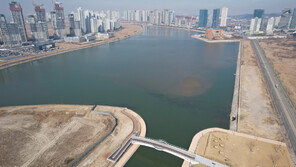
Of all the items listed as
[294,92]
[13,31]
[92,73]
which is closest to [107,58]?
[92,73]

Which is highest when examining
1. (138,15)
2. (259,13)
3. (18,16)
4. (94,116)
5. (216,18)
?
(138,15)

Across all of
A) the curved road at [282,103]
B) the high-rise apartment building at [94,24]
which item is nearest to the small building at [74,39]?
the high-rise apartment building at [94,24]

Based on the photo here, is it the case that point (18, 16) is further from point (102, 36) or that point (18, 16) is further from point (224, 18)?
point (224, 18)

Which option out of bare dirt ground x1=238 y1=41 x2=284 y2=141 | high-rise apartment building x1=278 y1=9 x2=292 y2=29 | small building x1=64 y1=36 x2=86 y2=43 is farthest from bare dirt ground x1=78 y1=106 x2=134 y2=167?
high-rise apartment building x1=278 y1=9 x2=292 y2=29

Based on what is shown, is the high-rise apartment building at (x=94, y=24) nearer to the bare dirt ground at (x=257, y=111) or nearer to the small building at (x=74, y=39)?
the small building at (x=74, y=39)

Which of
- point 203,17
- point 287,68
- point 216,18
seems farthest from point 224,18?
point 287,68

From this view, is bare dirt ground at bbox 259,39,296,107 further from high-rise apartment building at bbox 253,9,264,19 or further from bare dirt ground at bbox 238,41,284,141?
high-rise apartment building at bbox 253,9,264,19
